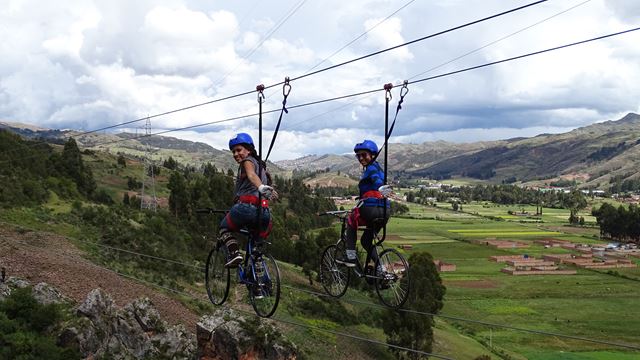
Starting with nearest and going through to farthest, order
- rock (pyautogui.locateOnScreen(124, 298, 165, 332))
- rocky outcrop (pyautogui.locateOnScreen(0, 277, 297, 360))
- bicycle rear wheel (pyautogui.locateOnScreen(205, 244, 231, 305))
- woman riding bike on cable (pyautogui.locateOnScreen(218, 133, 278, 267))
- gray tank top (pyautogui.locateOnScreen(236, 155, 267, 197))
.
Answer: woman riding bike on cable (pyautogui.locateOnScreen(218, 133, 278, 267)), gray tank top (pyautogui.locateOnScreen(236, 155, 267, 197)), bicycle rear wheel (pyautogui.locateOnScreen(205, 244, 231, 305)), rocky outcrop (pyautogui.locateOnScreen(0, 277, 297, 360)), rock (pyautogui.locateOnScreen(124, 298, 165, 332))

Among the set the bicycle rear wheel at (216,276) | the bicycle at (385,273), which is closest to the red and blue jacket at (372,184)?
the bicycle at (385,273)

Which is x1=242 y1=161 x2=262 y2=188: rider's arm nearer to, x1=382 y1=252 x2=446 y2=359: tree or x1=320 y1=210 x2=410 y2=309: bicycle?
x1=320 y1=210 x2=410 y2=309: bicycle

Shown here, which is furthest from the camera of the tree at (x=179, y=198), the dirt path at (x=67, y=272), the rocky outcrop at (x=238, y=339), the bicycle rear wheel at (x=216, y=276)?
the tree at (x=179, y=198)

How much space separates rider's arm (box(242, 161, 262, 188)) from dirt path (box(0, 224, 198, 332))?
85.8ft

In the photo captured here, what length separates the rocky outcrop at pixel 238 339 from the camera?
31266 millimetres

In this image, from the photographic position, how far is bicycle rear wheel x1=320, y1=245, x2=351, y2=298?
1369 centimetres

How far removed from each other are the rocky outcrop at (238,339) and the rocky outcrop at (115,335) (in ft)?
3.80

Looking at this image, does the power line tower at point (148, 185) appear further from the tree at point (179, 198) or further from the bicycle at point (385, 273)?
the bicycle at point (385, 273)

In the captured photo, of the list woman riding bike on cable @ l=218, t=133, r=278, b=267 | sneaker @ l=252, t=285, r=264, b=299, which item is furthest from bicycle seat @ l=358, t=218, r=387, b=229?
sneaker @ l=252, t=285, r=264, b=299

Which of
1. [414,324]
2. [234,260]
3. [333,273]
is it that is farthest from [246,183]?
[414,324]

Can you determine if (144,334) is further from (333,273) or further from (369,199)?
(369,199)

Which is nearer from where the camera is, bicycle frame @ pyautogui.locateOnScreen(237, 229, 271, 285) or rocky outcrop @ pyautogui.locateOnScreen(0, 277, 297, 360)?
bicycle frame @ pyautogui.locateOnScreen(237, 229, 271, 285)

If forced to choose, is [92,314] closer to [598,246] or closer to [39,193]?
[39,193]

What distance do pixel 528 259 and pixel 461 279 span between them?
25999 mm
